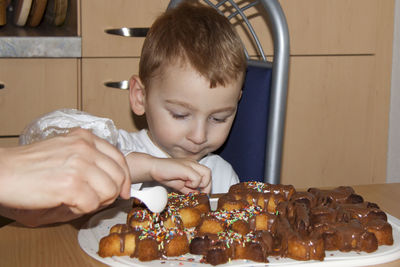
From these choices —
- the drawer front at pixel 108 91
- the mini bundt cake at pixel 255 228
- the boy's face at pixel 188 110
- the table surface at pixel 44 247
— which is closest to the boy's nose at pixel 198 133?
the boy's face at pixel 188 110

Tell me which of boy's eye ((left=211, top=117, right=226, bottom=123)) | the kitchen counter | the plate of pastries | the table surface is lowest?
the table surface

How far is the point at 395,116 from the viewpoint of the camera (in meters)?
2.51

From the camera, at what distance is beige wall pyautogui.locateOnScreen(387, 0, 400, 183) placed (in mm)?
2471

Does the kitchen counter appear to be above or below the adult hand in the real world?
above

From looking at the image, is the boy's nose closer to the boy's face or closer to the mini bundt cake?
the boy's face

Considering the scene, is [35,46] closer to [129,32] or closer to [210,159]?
[129,32]

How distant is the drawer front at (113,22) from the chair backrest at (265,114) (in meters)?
0.76

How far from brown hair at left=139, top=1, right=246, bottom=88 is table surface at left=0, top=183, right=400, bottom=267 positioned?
495 mm

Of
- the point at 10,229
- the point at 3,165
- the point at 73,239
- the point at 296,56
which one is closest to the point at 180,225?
the point at 73,239

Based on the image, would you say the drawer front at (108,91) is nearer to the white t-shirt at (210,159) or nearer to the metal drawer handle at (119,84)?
the metal drawer handle at (119,84)

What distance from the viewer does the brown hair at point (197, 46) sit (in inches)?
53.9

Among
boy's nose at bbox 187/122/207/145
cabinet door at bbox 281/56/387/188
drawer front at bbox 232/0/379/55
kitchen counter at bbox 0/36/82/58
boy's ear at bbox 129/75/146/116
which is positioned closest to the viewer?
boy's nose at bbox 187/122/207/145

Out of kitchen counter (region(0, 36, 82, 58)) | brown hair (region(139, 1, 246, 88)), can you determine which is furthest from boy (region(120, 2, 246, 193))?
kitchen counter (region(0, 36, 82, 58))

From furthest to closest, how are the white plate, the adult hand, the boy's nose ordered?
the boy's nose
the white plate
the adult hand
